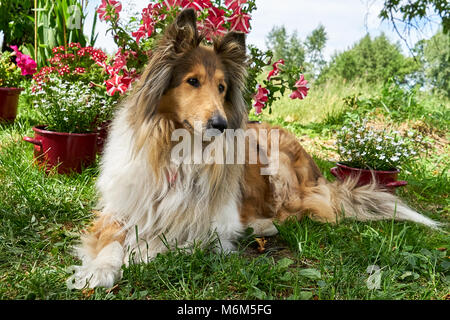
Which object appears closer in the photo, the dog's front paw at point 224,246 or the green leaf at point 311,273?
the green leaf at point 311,273

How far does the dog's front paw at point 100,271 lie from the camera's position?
224 cm

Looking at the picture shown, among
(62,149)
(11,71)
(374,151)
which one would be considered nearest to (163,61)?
(62,149)

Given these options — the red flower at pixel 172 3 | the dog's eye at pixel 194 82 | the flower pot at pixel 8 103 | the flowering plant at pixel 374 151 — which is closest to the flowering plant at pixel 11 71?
the flower pot at pixel 8 103

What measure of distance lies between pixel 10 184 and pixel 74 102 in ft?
3.13

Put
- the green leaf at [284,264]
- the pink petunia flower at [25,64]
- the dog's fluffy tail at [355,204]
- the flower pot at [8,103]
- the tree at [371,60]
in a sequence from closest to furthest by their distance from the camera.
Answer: the green leaf at [284,264] < the dog's fluffy tail at [355,204] < the pink petunia flower at [25,64] < the flower pot at [8,103] < the tree at [371,60]

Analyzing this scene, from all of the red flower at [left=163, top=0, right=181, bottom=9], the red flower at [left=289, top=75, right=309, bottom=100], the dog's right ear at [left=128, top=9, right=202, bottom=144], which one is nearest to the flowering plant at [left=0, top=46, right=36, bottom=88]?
the red flower at [left=163, top=0, right=181, bottom=9]

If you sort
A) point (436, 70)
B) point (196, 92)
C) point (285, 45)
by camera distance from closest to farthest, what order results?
point (196, 92) → point (436, 70) → point (285, 45)

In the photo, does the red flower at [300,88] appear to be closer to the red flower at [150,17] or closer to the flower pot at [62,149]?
the red flower at [150,17]

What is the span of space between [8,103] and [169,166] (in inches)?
162

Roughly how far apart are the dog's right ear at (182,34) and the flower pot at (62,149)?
177 centimetres

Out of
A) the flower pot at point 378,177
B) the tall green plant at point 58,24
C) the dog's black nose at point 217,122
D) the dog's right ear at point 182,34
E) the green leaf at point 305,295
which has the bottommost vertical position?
the green leaf at point 305,295

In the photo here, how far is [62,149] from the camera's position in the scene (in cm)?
390

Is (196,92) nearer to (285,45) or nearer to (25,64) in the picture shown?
(25,64)

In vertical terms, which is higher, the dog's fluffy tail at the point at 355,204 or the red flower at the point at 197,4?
the red flower at the point at 197,4
